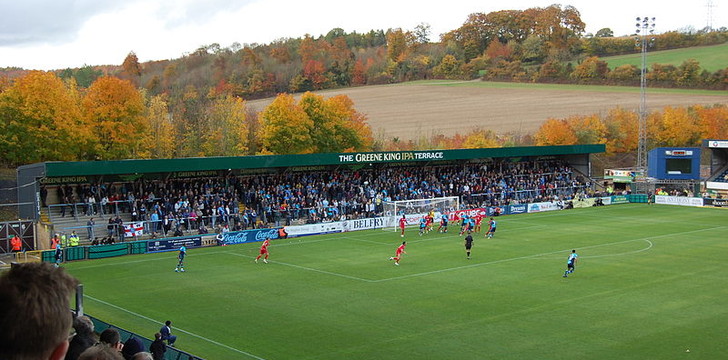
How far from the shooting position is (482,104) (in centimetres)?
12350

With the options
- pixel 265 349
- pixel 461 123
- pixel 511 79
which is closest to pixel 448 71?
pixel 511 79

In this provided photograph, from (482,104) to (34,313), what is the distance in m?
123

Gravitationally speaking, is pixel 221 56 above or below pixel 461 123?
above

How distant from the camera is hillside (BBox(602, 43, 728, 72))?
127125 millimetres

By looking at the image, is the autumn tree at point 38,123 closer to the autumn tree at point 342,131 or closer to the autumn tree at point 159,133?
the autumn tree at point 159,133

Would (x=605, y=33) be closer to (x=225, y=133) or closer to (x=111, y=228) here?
(x=225, y=133)

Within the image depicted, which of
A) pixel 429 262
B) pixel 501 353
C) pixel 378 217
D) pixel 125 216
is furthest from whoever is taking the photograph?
pixel 378 217

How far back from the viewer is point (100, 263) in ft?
127

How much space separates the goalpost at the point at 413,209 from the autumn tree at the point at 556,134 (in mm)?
46875

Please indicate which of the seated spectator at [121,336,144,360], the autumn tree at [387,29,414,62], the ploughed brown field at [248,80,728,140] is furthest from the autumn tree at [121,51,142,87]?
the seated spectator at [121,336,144,360]

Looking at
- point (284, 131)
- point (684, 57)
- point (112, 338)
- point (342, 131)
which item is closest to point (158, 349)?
point (112, 338)

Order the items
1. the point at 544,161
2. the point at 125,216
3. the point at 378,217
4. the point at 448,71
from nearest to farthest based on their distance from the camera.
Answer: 1. the point at 125,216
2. the point at 378,217
3. the point at 544,161
4. the point at 448,71

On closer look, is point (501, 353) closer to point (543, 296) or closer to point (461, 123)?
point (543, 296)

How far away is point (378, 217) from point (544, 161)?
28.6 metres
